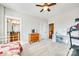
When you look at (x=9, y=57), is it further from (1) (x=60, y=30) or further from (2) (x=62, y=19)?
(2) (x=62, y=19)

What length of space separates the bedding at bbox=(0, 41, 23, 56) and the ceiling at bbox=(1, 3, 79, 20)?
0.60m

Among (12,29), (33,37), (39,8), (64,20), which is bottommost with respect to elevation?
(33,37)

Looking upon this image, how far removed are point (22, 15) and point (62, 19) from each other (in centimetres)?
72

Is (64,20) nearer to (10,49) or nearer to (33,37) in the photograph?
(33,37)

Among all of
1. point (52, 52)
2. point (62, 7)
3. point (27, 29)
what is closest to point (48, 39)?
point (52, 52)

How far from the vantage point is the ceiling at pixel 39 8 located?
1807mm

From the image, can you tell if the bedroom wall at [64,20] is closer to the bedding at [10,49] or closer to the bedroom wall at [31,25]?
the bedroom wall at [31,25]

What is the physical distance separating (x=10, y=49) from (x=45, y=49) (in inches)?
23.4

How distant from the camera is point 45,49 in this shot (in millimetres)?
1908

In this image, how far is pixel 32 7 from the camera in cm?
187

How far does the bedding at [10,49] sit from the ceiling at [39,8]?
60cm

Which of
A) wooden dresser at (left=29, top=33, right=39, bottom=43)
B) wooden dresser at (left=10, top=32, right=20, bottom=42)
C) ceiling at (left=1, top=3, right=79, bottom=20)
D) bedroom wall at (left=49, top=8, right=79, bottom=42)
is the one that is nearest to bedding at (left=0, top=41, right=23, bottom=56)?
wooden dresser at (left=10, top=32, right=20, bottom=42)

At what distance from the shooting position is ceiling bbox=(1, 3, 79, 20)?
1.81m

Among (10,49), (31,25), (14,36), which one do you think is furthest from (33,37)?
(10,49)
